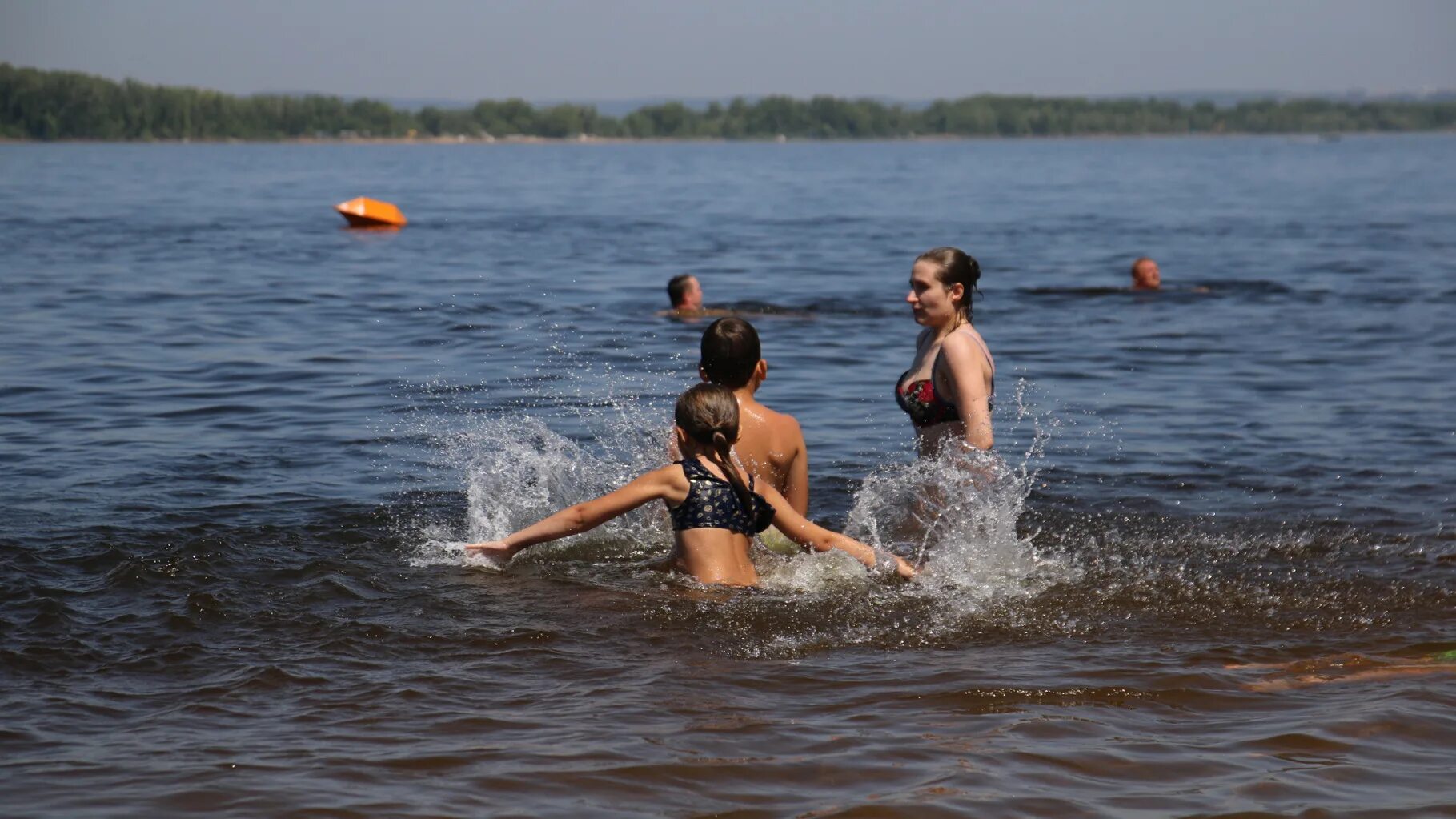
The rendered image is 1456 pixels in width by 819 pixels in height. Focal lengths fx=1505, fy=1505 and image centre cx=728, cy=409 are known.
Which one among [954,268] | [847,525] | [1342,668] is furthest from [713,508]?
[1342,668]

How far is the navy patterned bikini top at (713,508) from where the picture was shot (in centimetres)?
657

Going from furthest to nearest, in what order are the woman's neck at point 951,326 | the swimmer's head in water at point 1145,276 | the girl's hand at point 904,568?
the swimmer's head in water at point 1145,276 < the woman's neck at point 951,326 < the girl's hand at point 904,568

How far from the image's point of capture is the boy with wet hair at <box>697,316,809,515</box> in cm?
661

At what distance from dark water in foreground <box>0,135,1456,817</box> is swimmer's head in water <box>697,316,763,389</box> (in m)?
1.02

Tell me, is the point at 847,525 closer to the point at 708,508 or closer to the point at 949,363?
the point at 949,363

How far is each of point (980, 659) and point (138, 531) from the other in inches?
187

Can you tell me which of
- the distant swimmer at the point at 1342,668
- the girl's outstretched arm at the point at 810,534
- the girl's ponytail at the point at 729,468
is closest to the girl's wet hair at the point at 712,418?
the girl's ponytail at the point at 729,468

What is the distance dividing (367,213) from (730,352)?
2699cm

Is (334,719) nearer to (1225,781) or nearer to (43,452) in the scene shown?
(1225,781)

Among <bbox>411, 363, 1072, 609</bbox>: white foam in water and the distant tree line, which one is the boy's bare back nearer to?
<bbox>411, 363, 1072, 609</bbox>: white foam in water

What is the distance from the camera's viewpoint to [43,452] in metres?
10.4

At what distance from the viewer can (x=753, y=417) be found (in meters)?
6.89

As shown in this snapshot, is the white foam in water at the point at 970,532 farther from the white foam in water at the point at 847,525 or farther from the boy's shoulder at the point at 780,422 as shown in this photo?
the boy's shoulder at the point at 780,422

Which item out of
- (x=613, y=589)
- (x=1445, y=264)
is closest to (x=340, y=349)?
(x=613, y=589)
